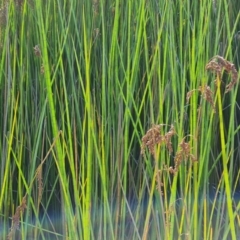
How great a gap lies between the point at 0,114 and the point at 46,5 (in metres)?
0.34

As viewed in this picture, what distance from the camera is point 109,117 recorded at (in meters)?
1.29

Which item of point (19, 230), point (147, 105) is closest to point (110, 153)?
point (147, 105)

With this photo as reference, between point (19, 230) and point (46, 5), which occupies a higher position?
point (46, 5)

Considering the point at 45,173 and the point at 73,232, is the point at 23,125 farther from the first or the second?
the point at 73,232

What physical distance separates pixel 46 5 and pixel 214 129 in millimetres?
584

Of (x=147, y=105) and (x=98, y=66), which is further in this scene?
(x=98, y=66)

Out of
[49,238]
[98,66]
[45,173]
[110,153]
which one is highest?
[98,66]

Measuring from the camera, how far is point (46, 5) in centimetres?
153

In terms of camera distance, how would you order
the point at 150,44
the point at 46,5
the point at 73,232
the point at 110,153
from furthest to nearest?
1. the point at 150,44
2. the point at 46,5
3. the point at 110,153
4. the point at 73,232

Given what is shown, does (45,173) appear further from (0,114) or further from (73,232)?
(73,232)

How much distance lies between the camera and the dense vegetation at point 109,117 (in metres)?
1.20

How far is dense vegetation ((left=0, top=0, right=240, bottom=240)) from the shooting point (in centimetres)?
120

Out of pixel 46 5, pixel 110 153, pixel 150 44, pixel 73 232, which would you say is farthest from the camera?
pixel 150 44

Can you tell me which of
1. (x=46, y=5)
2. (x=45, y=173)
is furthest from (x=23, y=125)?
(x=46, y=5)
